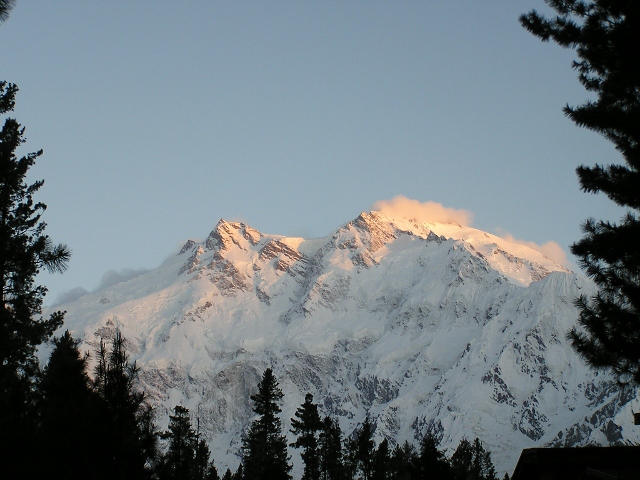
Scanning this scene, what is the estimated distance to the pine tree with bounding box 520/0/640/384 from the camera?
19625 millimetres

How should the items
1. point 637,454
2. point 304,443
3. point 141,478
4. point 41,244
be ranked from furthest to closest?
point 304,443 < point 41,244 < point 141,478 < point 637,454

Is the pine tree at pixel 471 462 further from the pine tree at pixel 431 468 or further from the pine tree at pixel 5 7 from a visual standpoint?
the pine tree at pixel 5 7

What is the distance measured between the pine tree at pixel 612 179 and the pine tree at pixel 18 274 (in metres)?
15.1

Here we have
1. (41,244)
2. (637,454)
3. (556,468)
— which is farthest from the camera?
(41,244)

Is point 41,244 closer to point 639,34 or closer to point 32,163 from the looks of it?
point 32,163

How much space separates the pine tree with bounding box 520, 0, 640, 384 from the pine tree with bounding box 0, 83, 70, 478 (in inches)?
596

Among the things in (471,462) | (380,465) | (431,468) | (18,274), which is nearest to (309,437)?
(380,465)

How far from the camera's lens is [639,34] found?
20.1 meters

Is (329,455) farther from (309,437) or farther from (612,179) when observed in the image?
(612,179)

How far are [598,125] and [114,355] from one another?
50.2 feet

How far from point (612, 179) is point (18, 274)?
1787cm

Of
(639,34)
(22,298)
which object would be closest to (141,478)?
(22,298)

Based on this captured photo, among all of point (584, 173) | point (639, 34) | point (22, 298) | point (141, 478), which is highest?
point (639, 34)

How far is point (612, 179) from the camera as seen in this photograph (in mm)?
20531
